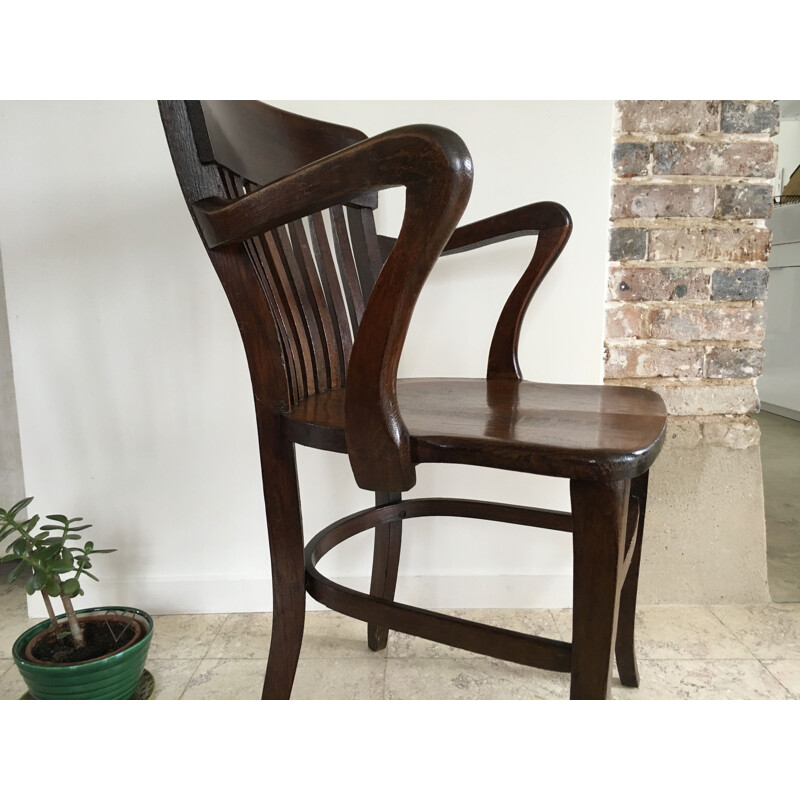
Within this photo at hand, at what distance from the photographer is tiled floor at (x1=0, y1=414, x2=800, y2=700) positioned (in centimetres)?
107

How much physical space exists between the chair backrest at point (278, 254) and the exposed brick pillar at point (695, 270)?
57 cm

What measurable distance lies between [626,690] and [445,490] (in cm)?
53

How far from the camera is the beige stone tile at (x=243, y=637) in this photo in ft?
3.92

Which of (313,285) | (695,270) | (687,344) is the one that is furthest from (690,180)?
(313,285)

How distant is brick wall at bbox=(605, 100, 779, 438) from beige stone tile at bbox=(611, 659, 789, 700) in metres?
0.47

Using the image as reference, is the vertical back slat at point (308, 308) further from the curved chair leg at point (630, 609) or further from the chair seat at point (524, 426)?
the curved chair leg at point (630, 609)

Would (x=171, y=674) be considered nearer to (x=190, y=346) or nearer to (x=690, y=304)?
(x=190, y=346)

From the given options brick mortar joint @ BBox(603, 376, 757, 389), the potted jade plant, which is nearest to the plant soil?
the potted jade plant

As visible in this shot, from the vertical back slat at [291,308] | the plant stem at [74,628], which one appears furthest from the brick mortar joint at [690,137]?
the plant stem at [74,628]

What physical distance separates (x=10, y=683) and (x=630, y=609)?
1.16 m

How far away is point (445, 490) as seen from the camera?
1.34 m

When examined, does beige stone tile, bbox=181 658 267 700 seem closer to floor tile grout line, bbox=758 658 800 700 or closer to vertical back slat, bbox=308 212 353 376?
vertical back slat, bbox=308 212 353 376

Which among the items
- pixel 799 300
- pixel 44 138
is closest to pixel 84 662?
pixel 44 138
